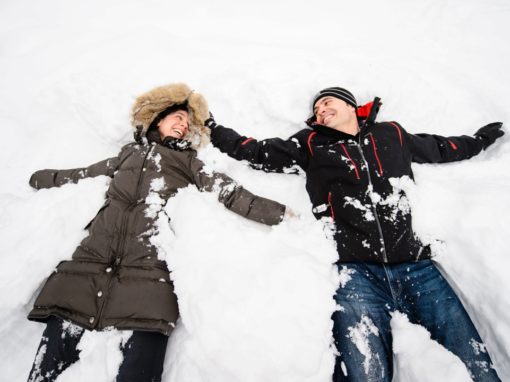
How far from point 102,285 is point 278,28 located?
4321mm

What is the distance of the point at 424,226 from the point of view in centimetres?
227

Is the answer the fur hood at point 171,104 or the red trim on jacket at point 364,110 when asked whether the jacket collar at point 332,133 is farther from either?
the fur hood at point 171,104

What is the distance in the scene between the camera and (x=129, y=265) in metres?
1.91

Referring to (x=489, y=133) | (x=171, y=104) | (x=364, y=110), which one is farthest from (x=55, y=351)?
(x=489, y=133)

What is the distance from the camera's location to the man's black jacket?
208 centimetres

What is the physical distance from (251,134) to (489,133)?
2.47 meters

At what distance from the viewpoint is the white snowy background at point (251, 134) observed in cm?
182

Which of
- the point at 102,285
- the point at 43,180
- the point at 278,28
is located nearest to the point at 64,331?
the point at 102,285

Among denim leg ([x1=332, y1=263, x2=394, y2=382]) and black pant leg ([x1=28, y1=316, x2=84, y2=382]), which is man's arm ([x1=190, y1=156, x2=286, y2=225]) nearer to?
denim leg ([x1=332, y1=263, x2=394, y2=382])

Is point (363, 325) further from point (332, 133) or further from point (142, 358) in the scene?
point (332, 133)

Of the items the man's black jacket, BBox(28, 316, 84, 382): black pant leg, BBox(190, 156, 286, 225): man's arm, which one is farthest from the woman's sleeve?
BBox(28, 316, 84, 382): black pant leg

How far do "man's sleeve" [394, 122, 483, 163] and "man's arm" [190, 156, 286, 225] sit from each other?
145 centimetres

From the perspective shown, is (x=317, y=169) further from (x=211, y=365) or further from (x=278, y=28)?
(x=278, y=28)

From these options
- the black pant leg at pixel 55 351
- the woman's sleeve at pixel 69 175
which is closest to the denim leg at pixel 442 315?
the black pant leg at pixel 55 351
